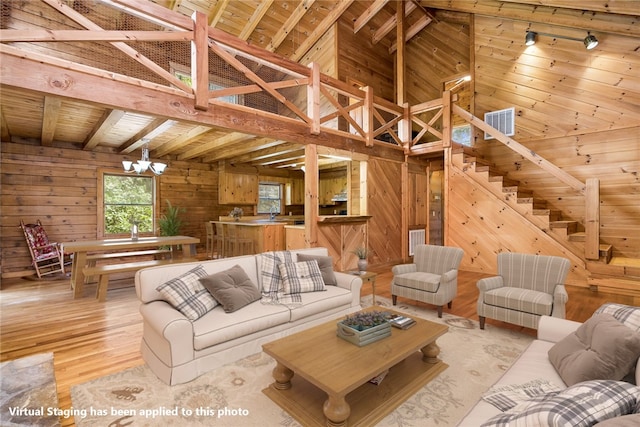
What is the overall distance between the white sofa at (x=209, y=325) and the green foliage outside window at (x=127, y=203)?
487 cm

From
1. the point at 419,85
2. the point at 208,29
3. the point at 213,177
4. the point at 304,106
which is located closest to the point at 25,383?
the point at 208,29

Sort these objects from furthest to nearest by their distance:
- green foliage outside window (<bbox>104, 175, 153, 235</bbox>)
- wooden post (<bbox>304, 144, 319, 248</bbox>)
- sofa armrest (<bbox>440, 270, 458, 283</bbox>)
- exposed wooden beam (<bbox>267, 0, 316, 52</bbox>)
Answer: green foliage outside window (<bbox>104, 175, 153, 235</bbox>), exposed wooden beam (<bbox>267, 0, 316, 52</bbox>), wooden post (<bbox>304, 144, 319, 248</bbox>), sofa armrest (<bbox>440, 270, 458, 283</bbox>)

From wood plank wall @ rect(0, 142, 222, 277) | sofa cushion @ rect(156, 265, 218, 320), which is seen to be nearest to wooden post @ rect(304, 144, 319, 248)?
sofa cushion @ rect(156, 265, 218, 320)

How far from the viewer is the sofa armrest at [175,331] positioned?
2061mm

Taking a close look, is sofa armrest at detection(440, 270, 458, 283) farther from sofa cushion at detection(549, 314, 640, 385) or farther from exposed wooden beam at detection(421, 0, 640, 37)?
exposed wooden beam at detection(421, 0, 640, 37)

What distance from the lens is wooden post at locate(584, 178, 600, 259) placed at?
4.20 m

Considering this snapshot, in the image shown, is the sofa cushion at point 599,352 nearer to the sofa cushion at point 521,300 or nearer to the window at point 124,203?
the sofa cushion at point 521,300

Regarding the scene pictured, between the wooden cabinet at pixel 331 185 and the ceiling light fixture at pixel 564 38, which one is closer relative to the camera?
the ceiling light fixture at pixel 564 38

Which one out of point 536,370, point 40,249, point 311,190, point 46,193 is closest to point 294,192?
point 311,190

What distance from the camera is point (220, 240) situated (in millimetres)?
7109

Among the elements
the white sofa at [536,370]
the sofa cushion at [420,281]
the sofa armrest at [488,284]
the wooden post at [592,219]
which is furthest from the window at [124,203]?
the wooden post at [592,219]

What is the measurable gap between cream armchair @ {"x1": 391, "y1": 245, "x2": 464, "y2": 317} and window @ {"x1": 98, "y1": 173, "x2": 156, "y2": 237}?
6.00m

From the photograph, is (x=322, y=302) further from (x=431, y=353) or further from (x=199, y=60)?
(x=199, y=60)

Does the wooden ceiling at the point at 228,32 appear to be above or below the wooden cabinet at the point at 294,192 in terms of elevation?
above
